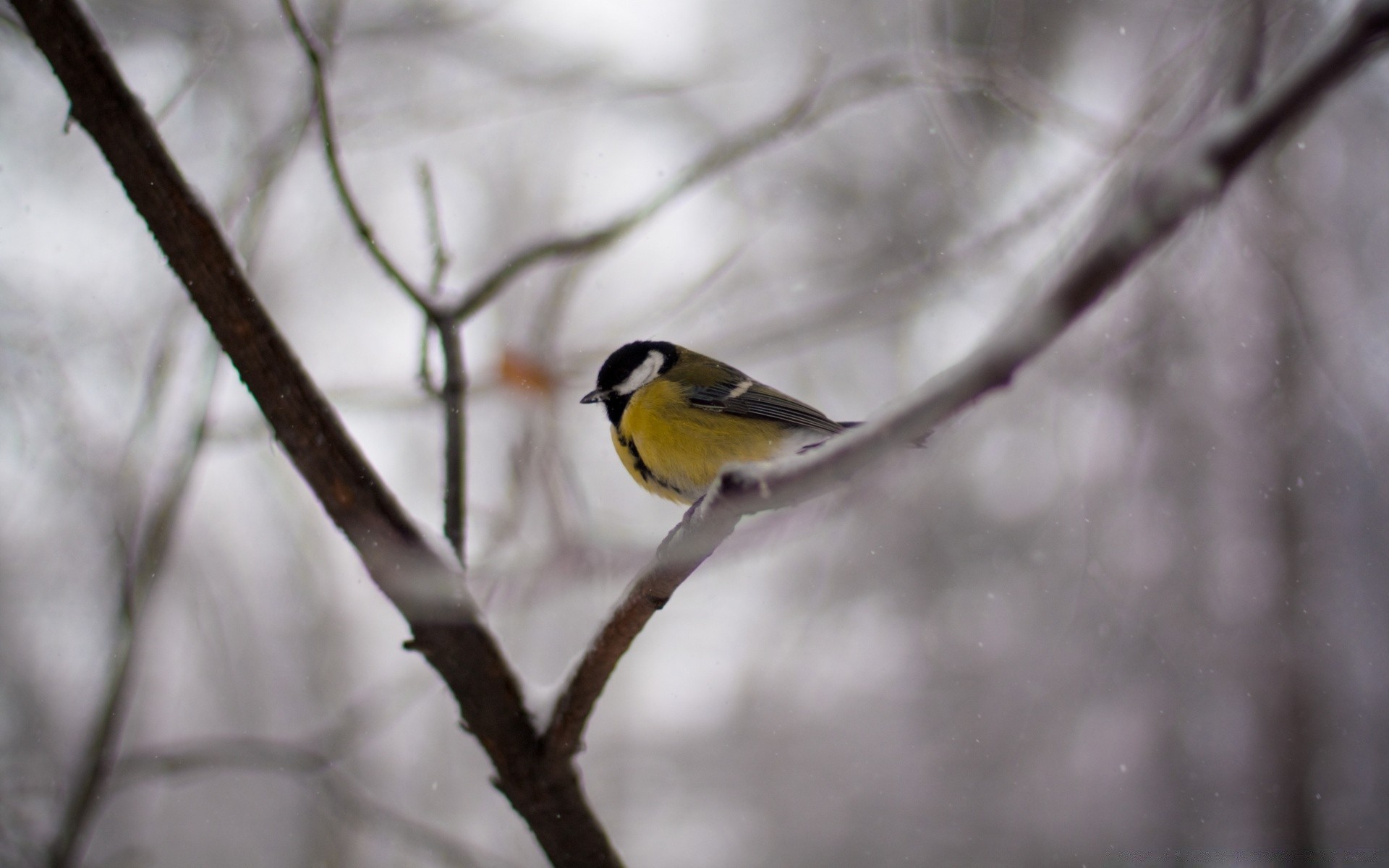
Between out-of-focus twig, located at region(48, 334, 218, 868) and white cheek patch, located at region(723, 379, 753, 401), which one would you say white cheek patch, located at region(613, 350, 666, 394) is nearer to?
white cheek patch, located at region(723, 379, 753, 401)

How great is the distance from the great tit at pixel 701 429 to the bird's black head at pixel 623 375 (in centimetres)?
9

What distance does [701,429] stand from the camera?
2506mm

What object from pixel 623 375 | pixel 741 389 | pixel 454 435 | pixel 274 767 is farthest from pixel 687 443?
pixel 274 767

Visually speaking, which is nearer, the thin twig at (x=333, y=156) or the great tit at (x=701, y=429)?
the thin twig at (x=333, y=156)

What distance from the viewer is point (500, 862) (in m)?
2.59

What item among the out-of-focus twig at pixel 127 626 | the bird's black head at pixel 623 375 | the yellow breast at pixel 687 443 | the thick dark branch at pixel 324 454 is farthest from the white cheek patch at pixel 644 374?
the out-of-focus twig at pixel 127 626

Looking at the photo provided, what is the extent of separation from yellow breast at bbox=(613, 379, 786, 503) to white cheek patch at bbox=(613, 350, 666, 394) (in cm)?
23

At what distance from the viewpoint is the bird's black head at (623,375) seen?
2785 mm

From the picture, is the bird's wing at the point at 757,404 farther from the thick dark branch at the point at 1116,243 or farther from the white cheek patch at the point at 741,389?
the thick dark branch at the point at 1116,243

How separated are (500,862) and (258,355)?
1.75 m

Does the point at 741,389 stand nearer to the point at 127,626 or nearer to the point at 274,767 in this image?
the point at 274,767

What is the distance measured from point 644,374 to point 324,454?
134 centimetres

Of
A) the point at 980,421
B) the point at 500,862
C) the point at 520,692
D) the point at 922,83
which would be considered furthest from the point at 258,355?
the point at 980,421

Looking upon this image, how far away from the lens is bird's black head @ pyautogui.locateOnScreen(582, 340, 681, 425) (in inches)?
110
